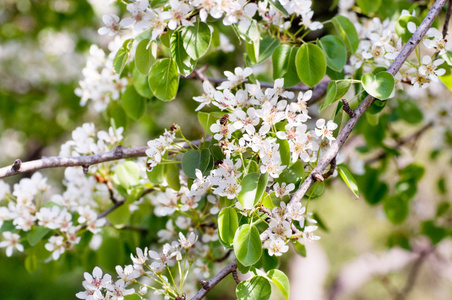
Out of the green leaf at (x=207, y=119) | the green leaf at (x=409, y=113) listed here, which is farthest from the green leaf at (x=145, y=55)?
the green leaf at (x=409, y=113)

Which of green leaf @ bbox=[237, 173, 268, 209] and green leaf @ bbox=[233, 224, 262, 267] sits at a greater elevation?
green leaf @ bbox=[237, 173, 268, 209]

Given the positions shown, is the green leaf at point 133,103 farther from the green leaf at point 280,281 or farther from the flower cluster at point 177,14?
the green leaf at point 280,281

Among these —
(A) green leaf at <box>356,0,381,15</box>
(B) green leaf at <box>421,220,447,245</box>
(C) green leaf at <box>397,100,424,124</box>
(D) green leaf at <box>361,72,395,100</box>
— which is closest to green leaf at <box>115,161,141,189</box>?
(D) green leaf at <box>361,72,395,100</box>

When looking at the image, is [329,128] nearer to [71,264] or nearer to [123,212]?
[123,212]

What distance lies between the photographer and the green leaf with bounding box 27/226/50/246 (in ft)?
3.26

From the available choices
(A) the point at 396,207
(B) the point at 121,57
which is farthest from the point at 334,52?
(A) the point at 396,207

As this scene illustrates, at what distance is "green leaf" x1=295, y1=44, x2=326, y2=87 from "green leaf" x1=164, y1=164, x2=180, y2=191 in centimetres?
30

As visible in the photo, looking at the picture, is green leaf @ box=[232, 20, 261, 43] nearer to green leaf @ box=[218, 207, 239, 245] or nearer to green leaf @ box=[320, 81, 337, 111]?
green leaf @ box=[320, 81, 337, 111]

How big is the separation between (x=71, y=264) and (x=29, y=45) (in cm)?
219

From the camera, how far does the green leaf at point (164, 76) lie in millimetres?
795

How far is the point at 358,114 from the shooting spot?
757 millimetres

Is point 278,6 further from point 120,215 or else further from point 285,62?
point 120,215

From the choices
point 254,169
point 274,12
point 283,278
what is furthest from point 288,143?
point 274,12

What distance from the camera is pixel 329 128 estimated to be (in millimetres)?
718
